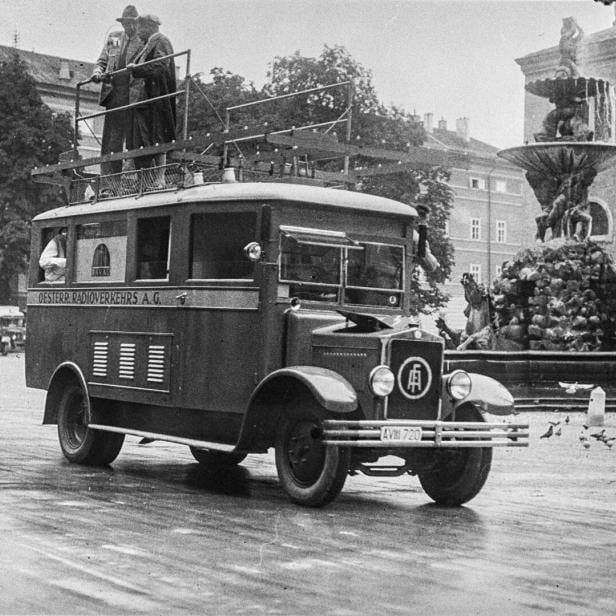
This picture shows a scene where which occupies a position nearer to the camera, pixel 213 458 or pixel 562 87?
pixel 213 458

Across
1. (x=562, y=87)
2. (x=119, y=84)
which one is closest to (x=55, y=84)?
(x=562, y=87)

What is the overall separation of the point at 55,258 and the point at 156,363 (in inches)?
111

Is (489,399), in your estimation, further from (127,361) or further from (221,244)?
(127,361)

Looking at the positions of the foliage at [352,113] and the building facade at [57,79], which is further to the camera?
the building facade at [57,79]

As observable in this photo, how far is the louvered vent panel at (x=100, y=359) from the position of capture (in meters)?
13.8

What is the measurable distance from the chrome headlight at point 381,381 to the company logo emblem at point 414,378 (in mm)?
231

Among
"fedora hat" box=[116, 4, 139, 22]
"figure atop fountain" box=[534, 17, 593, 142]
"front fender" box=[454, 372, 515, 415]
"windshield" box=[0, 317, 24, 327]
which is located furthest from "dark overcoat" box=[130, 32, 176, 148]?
"windshield" box=[0, 317, 24, 327]

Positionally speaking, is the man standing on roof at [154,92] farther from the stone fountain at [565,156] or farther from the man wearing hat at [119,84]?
the stone fountain at [565,156]

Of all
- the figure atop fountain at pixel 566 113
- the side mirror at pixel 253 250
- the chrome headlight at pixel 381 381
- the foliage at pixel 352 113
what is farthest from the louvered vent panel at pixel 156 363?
the foliage at pixel 352 113

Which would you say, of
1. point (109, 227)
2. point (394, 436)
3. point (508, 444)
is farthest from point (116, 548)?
point (109, 227)

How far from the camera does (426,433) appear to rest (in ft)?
36.1

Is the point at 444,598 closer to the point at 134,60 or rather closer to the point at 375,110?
the point at 134,60

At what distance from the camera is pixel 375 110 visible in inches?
2233

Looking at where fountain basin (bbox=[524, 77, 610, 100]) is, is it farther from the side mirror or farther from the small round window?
the side mirror
